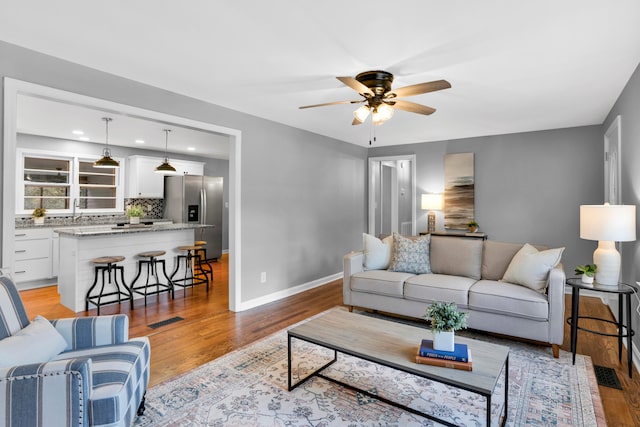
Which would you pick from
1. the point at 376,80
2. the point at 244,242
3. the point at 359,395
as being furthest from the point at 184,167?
the point at 359,395

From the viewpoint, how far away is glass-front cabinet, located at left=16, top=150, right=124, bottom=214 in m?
5.88

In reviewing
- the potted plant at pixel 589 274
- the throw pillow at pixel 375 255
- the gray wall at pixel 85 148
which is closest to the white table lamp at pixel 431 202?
the throw pillow at pixel 375 255

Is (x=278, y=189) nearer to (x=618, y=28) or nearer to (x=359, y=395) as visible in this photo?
(x=359, y=395)

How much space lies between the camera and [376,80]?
9.43 feet

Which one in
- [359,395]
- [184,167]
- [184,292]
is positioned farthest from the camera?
[184,167]

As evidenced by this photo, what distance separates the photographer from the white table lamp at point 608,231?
268 centimetres

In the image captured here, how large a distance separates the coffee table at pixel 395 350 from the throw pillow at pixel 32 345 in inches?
52.1

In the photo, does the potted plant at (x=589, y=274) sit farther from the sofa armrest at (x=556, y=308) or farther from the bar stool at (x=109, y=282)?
the bar stool at (x=109, y=282)

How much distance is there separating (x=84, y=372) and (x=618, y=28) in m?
3.53

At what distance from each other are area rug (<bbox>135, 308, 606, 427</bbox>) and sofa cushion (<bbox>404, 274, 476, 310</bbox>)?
68cm

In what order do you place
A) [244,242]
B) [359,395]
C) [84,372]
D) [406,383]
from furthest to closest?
1. [244,242]
2. [406,383]
3. [359,395]
4. [84,372]

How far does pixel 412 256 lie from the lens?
4047 millimetres

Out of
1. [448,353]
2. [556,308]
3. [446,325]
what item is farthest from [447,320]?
[556,308]

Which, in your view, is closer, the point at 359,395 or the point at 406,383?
the point at 359,395
